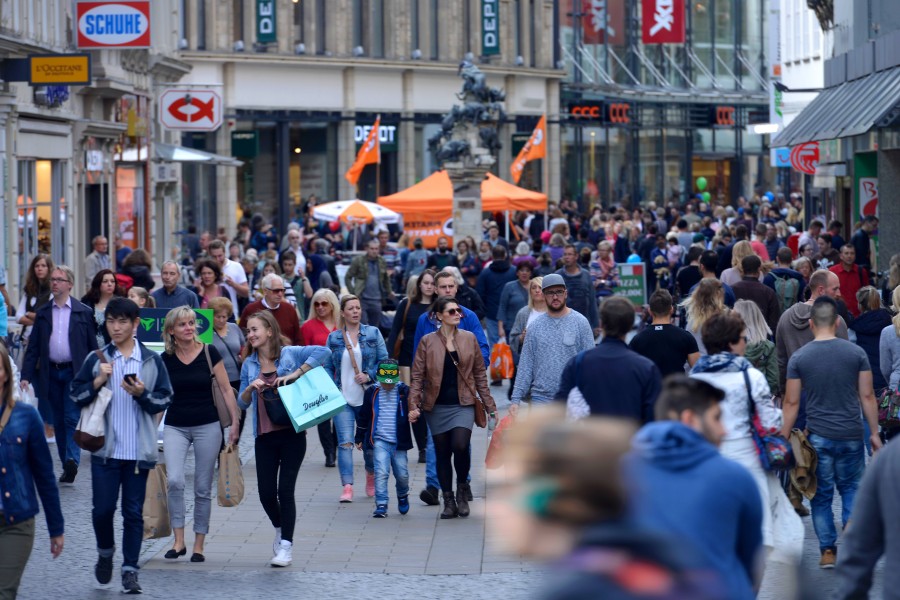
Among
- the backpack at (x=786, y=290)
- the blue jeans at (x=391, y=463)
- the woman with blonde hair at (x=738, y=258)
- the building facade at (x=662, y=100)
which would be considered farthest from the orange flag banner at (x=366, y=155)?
the blue jeans at (x=391, y=463)

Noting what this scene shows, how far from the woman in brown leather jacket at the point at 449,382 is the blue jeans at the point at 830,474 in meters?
2.49

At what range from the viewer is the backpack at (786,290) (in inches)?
629

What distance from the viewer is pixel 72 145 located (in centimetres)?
2745

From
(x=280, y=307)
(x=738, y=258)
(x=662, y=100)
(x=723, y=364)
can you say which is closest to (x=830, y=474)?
(x=723, y=364)

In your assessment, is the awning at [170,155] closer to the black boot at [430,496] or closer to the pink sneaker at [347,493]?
the pink sneaker at [347,493]

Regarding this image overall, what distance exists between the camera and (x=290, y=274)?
64.4 feet

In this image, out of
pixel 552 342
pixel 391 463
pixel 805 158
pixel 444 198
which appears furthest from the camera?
pixel 444 198

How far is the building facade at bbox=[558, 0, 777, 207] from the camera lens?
62.5m

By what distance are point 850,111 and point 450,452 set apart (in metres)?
12.1

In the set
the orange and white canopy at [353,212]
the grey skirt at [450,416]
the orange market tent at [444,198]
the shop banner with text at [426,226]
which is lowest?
the grey skirt at [450,416]

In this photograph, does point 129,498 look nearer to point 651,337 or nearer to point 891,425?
point 651,337

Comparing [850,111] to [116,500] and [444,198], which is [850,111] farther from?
[116,500]

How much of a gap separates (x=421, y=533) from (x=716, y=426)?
5975 millimetres

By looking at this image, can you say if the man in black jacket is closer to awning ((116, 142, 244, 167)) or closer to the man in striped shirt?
the man in striped shirt
